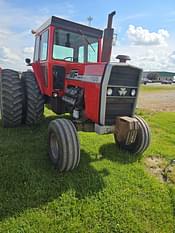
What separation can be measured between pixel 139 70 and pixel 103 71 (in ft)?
2.42

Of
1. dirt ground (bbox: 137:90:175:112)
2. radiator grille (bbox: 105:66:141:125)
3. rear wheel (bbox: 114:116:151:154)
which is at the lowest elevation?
dirt ground (bbox: 137:90:175:112)

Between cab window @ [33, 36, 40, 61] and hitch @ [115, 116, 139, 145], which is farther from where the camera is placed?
cab window @ [33, 36, 40, 61]

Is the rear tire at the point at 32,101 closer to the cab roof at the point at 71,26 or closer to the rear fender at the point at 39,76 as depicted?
the rear fender at the point at 39,76

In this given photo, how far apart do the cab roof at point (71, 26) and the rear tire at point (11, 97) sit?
1.38m

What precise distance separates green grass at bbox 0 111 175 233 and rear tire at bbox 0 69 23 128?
2.86ft

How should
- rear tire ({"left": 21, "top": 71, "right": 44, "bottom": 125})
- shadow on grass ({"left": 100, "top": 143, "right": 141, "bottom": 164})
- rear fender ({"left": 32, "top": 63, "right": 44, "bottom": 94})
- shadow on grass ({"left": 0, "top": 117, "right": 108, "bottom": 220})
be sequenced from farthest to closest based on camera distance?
rear fender ({"left": 32, "top": 63, "right": 44, "bottom": 94}), rear tire ({"left": 21, "top": 71, "right": 44, "bottom": 125}), shadow on grass ({"left": 100, "top": 143, "right": 141, "bottom": 164}), shadow on grass ({"left": 0, "top": 117, "right": 108, "bottom": 220})

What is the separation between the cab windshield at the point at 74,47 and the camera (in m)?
5.08

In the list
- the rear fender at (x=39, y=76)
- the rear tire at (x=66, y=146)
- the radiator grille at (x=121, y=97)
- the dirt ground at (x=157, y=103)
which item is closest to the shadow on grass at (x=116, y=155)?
the radiator grille at (x=121, y=97)

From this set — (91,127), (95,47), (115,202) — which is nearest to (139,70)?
(91,127)

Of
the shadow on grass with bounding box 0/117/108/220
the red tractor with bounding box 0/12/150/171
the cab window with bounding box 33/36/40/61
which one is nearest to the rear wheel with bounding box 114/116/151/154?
the red tractor with bounding box 0/12/150/171

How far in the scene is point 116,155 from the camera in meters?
4.60

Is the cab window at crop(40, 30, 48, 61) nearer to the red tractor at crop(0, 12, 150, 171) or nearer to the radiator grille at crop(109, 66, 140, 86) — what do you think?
the red tractor at crop(0, 12, 150, 171)

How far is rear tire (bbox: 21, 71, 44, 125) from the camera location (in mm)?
5352

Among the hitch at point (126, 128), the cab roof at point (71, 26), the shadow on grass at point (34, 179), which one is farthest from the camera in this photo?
the cab roof at point (71, 26)
